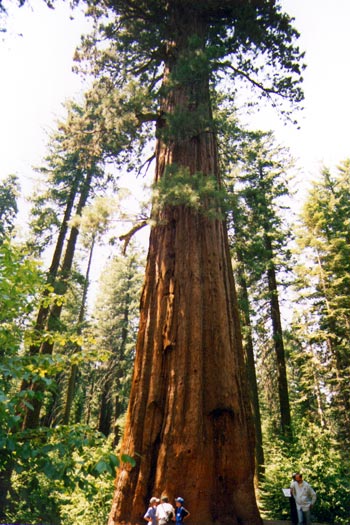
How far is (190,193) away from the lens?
6277mm

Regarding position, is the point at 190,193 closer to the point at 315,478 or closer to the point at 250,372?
the point at 315,478

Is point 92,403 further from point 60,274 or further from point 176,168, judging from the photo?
point 176,168

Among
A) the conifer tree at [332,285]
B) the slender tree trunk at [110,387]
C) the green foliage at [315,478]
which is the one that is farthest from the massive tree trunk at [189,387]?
the slender tree trunk at [110,387]

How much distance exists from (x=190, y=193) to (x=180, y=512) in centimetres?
474

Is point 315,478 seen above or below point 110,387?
below

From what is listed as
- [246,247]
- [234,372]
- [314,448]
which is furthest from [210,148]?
[314,448]

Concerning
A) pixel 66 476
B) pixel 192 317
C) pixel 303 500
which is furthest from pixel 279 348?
pixel 66 476

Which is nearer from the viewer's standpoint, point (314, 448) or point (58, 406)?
point (314, 448)

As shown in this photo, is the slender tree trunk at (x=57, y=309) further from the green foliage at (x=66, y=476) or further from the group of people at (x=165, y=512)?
the group of people at (x=165, y=512)

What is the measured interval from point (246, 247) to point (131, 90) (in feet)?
23.0

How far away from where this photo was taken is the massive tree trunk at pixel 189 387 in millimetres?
4895

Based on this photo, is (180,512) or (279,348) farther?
(279,348)

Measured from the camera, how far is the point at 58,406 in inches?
1107

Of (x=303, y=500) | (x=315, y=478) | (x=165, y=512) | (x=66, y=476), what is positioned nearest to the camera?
(x=66, y=476)
